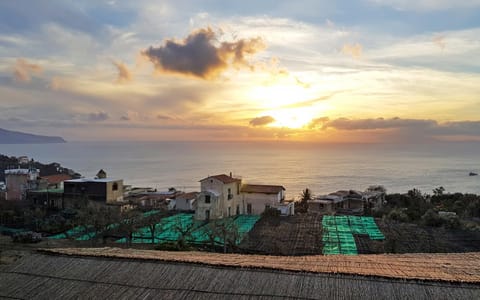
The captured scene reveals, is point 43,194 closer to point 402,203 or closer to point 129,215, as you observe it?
point 129,215

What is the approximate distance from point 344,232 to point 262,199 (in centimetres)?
902

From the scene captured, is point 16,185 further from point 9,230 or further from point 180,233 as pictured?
point 180,233

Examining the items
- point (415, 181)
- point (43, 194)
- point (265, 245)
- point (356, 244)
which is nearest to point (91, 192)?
point (43, 194)

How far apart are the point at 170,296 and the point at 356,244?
445 inches

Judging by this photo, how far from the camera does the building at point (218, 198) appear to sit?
926 inches

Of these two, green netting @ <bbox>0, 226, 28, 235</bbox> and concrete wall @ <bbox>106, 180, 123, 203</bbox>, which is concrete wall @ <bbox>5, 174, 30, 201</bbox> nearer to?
concrete wall @ <bbox>106, 180, 123, 203</bbox>

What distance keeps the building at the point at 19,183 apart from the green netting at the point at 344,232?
2572 cm

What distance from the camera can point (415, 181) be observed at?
216ft

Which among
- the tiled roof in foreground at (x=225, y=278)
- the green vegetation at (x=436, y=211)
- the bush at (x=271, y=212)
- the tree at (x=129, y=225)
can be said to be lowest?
the green vegetation at (x=436, y=211)

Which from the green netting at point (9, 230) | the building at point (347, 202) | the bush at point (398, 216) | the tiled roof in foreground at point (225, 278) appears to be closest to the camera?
the tiled roof in foreground at point (225, 278)

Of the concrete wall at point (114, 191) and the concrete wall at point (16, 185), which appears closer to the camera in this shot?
the concrete wall at point (114, 191)

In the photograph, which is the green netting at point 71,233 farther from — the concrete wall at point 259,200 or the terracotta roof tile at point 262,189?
the terracotta roof tile at point 262,189

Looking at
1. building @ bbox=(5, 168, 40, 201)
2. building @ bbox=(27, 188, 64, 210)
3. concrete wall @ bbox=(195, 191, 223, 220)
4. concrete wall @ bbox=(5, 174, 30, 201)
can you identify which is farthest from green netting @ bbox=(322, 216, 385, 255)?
concrete wall @ bbox=(5, 174, 30, 201)

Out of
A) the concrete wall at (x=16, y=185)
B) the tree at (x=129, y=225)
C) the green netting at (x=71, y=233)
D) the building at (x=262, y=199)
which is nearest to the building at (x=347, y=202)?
the building at (x=262, y=199)
